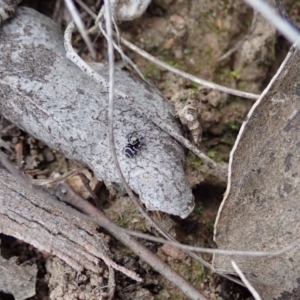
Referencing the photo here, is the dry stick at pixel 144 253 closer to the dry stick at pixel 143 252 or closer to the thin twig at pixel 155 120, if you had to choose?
the dry stick at pixel 143 252

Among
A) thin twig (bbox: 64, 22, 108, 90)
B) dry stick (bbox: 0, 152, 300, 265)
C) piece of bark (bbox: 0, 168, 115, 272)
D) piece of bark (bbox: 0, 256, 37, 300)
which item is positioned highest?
thin twig (bbox: 64, 22, 108, 90)

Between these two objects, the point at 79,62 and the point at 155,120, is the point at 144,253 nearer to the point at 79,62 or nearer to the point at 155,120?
the point at 155,120

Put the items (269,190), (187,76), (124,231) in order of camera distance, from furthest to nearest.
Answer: (187,76) → (269,190) → (124,231)

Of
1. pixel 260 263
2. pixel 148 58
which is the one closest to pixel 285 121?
pixel 260 263

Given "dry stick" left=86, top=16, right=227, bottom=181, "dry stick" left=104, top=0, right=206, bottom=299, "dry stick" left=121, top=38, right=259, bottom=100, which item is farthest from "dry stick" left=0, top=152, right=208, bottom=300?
"dry stick" left=121, top=38, right=259, bottom=100

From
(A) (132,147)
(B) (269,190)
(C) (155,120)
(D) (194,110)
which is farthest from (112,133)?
(B) (269,190)

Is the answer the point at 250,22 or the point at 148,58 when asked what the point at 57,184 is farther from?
the point at 250,22

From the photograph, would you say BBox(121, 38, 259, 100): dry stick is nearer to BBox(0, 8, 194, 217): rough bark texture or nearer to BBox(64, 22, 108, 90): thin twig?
BBox(0, 8, 194, 217): rough bark texture
